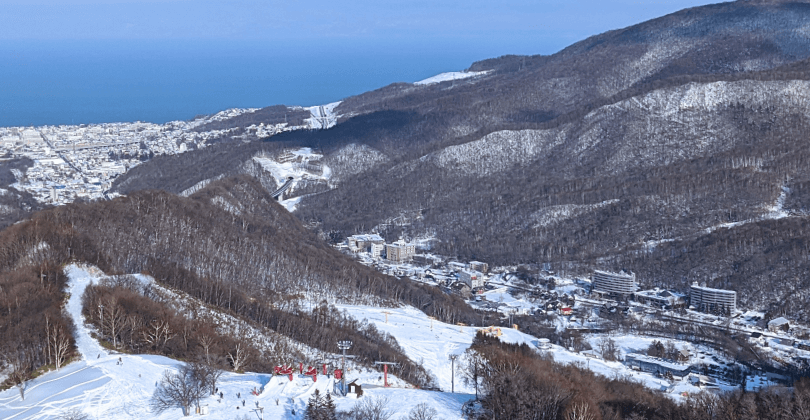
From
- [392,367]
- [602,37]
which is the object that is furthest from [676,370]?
[602,37]

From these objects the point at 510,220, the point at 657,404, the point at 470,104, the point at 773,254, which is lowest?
the point at 657,404

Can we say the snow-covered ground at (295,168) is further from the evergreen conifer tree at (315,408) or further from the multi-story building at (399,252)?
the evergreen conifer tree at (315,408)

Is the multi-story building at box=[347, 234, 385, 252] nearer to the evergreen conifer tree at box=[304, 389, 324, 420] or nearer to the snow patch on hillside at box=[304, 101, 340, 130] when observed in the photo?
the evergreen conifer tree at box=[304, 389, 324, 420]

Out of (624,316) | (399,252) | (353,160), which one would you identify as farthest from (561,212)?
(353,160)

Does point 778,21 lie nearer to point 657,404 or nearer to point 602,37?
point 602,37

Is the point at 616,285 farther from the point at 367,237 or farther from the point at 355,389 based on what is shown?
the point at 355,389

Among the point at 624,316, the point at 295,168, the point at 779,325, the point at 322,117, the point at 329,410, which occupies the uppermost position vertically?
the point at 322,117

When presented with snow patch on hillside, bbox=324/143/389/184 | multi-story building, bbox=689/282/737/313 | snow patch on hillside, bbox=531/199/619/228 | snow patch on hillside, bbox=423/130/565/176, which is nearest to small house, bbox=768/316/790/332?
multi-story building, bbox=689/282/737/313
